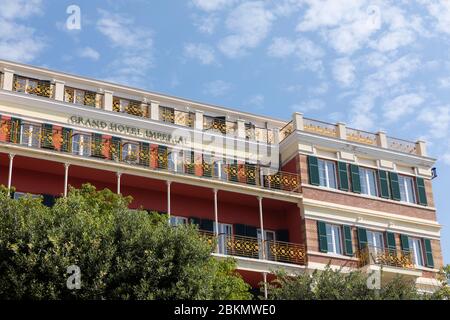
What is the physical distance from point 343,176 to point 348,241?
10.5ft

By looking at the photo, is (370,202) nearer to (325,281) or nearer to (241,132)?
(241,132)

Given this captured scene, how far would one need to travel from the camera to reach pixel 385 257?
3803 cm

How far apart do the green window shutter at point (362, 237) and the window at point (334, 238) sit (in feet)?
3.21

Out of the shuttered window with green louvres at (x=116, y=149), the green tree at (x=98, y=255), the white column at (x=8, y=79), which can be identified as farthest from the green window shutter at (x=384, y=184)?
the white column at (x=8, y=79)

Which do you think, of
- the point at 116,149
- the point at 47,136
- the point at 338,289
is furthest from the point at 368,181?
the point at 47,136

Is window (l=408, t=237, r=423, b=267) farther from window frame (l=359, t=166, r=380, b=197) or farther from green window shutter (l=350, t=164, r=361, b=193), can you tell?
green window shutter (l=350, t=164, r=361, b=193)

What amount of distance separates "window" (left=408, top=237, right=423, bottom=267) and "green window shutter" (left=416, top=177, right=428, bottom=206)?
2.05 meters

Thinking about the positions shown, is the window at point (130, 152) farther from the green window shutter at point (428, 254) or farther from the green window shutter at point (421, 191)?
the green window shutter at point (428, 254)

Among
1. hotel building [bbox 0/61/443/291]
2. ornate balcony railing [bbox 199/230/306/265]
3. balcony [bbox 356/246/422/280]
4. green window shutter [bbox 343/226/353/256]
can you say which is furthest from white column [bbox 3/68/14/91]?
balcony [bbox 356/246/422/280]

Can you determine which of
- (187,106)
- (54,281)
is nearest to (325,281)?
(54,281)

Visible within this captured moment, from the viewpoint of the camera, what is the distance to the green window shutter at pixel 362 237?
3838 cm

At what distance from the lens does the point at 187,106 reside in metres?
40.0

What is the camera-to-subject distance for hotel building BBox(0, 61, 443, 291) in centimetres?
3466
